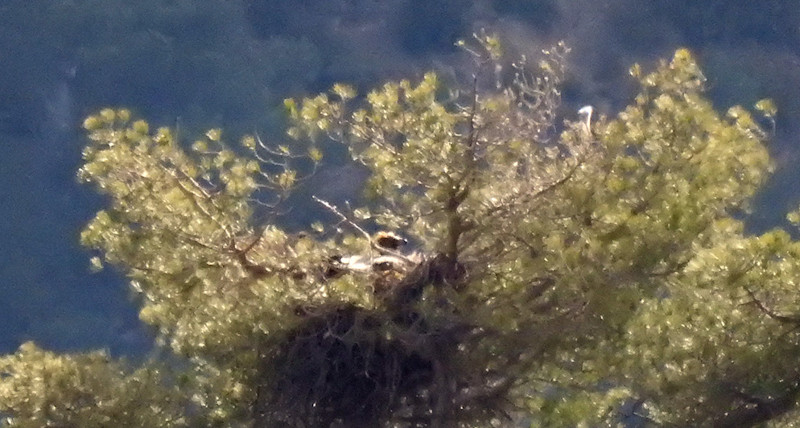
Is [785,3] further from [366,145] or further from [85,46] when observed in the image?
[366,145]

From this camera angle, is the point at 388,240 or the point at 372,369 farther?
the point at 388,240

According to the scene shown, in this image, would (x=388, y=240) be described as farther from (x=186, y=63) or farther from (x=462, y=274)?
(x=186, y=63)

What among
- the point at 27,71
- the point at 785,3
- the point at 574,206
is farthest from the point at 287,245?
the point at 785,3

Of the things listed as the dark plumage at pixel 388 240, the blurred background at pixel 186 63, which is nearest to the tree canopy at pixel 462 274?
the dark plumage at pixel 388 240

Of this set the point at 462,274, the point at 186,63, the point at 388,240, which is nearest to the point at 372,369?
the point at 462,274

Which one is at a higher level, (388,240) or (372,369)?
(388,240)

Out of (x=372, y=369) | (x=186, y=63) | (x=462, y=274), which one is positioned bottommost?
(x=372, y=369)
